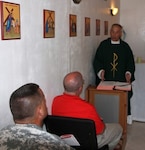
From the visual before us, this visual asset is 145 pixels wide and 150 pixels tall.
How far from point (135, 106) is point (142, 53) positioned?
109 cm

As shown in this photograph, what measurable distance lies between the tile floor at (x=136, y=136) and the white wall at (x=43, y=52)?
95 centimetres

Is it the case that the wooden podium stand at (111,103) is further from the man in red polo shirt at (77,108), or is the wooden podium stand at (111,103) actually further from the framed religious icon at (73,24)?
the man in red polo shirt at (77,108)

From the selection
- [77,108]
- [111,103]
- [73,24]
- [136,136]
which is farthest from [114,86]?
[77,108]

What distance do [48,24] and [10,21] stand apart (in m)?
0.63

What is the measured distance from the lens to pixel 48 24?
8.08ft

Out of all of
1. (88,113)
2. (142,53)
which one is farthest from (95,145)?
(142,53)

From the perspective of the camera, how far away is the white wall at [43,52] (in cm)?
190

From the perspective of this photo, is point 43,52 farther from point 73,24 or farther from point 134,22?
point 134,22

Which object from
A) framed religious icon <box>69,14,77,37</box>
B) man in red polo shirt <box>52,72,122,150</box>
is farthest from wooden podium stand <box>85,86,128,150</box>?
man in red polo shirt <box>52,72,122,150</box>

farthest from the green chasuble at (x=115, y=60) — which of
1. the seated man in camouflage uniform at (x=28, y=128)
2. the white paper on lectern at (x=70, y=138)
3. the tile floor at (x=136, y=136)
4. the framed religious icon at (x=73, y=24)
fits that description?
the seated man in camouflage uniform at (x=28, y=128)

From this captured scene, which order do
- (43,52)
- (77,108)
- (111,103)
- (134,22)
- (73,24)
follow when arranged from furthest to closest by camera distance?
(134,22), (111,103), (73,24), (43,52), (77,108)

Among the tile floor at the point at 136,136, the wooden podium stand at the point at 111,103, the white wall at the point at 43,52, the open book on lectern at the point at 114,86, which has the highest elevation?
the white wall at the point at 43,52

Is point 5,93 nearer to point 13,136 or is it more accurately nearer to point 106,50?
point 13,136

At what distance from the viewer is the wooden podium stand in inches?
139
